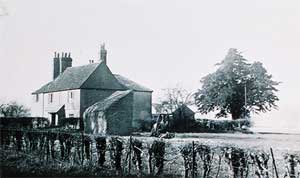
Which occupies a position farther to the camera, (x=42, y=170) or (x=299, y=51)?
(x=42, y=170)

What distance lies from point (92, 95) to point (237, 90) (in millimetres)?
1426

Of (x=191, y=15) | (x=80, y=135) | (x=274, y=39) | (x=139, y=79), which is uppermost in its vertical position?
(x=191, y=15)

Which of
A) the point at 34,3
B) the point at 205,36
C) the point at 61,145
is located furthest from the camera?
the point at 61,145

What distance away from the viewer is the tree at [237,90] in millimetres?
3227

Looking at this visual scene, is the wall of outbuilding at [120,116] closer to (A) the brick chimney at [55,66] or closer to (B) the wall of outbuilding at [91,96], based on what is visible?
(B) the wall of outbuilding at [91,96]

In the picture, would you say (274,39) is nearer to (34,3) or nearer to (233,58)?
(233,58)

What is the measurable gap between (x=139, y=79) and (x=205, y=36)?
2.40 feet

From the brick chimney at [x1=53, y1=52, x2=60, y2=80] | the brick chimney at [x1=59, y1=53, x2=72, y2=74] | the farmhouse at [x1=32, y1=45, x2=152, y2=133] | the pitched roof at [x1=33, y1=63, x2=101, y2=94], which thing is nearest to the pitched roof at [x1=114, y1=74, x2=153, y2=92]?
the farmhouse at [x1=32, y1=45, x2=152, y2=133]

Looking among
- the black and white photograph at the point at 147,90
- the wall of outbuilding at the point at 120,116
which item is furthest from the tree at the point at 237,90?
the wall of outbuilding at the point at 120,116

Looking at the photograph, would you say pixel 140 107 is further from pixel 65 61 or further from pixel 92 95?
pixel 65 61

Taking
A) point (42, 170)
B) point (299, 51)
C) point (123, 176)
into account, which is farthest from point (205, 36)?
point (42, 170)

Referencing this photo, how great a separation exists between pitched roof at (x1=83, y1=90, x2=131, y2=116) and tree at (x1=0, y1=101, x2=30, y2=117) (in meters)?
0.66

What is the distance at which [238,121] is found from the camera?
3.22 meters

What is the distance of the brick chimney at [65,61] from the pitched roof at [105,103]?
0.47 m
